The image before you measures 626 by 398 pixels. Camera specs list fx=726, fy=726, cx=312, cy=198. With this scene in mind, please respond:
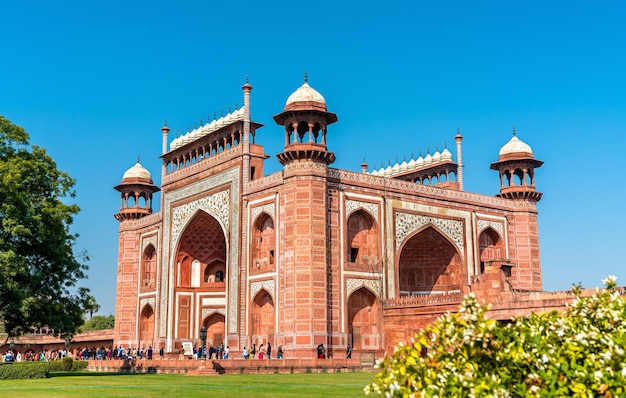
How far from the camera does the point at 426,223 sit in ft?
96.4

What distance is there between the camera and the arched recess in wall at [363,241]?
26953mm

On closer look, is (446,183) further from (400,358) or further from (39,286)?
(400,358)

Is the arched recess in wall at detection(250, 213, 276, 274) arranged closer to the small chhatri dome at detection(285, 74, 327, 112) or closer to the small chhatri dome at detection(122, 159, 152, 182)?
the small chhatri dome at detection(285, 74, 327, 112)

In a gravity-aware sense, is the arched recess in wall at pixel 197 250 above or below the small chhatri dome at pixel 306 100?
below

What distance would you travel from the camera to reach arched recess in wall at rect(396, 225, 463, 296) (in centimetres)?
3056

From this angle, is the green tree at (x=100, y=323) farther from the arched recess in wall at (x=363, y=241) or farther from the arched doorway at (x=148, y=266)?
the arched recess in wall at (x=363, y=241)

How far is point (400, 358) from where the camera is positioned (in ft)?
16.2

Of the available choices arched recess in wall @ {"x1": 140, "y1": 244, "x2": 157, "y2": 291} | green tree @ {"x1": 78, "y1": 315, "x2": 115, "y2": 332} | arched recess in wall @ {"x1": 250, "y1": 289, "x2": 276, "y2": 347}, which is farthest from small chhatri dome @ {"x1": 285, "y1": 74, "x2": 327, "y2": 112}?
green tree @ {"x1": 78, "y1": 315, "x2": 115, "y2": 332}

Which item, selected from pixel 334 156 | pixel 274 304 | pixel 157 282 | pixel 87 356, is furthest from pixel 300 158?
pixel 87 356

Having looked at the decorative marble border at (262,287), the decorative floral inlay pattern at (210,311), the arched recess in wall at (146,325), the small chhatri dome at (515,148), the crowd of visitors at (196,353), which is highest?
the small chhatri dome at (515,148)

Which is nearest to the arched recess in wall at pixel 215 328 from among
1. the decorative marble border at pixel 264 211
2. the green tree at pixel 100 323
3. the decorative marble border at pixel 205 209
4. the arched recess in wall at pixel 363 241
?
the decorative marble border at pixel 205 209

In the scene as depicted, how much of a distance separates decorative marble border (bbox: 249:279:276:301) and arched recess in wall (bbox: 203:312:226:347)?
22.8 ft

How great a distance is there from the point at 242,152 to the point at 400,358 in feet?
79.7

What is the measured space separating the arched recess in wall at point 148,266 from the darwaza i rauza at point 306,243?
0.15 m
